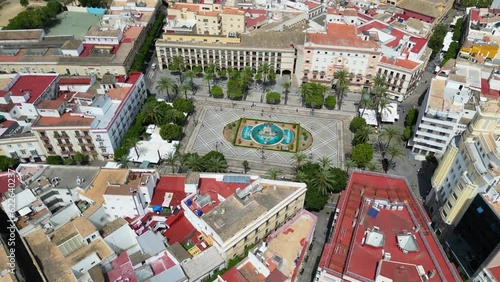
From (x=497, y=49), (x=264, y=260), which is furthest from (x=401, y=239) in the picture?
(x=497, y=49)

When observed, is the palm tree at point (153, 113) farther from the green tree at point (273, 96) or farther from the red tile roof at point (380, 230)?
the red tile roof at point (380, 230)

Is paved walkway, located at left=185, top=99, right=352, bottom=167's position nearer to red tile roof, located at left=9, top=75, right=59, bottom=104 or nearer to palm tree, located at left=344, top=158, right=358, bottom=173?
Result: palm tree, located at left=344, top=158, right=358, bottom=173

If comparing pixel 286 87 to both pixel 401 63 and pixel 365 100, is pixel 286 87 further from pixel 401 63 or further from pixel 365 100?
pixel 401 63

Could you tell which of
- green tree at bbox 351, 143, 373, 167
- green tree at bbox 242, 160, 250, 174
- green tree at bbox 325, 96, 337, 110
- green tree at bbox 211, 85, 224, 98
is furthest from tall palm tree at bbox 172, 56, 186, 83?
green tree at bbox 351, 143, 373, 167

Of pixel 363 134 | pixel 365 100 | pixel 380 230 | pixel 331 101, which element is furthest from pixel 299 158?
pixel 365 100

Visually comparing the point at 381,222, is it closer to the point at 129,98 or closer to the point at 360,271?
the point at 360,271

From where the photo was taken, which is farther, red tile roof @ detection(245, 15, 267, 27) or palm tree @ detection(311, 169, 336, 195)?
red tile roof @ detection(245, 15, 267, 27)
